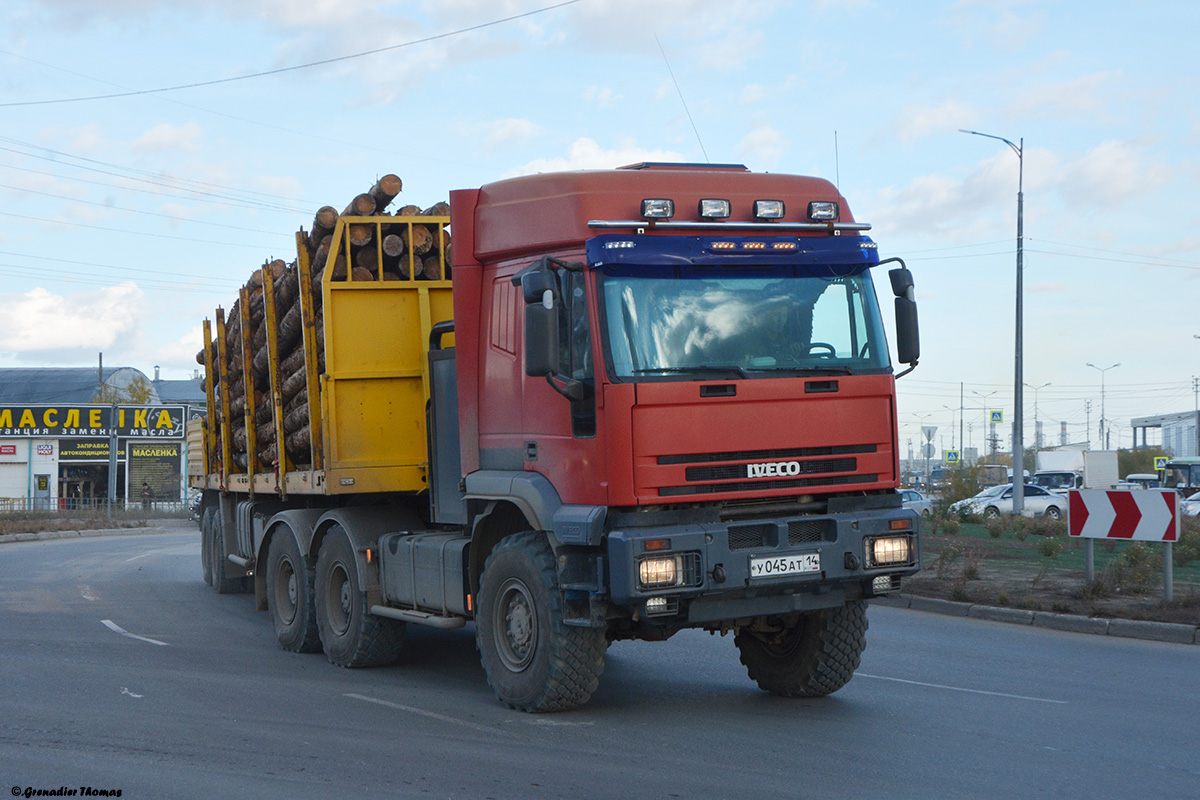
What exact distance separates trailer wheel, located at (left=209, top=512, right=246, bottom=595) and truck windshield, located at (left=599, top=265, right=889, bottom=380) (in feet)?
32.5

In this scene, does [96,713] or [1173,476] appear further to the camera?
[1173,476]

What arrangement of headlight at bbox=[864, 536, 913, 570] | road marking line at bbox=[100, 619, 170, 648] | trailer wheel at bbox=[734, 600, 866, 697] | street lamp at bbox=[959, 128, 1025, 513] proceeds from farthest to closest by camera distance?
street lamp at bbox=[959, 128, 1025, 513] → road marking line at bbox=[100, 619, 170, 648] → trailer wheel at bbox=[734, 600, 866, 697] → headlight at bbox=[864, 536, 913, 570]

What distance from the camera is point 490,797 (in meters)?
5.67

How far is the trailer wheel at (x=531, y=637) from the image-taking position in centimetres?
727

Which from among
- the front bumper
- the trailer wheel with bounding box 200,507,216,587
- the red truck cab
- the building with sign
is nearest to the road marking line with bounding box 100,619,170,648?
the trailer wheel with bounding box 200,507,216,587

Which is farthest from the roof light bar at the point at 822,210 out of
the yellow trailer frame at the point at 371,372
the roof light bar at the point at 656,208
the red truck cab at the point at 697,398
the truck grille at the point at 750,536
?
the yellow trailer frame at the point at 371,372

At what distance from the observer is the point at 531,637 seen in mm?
7500

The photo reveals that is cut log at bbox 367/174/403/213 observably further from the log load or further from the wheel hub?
the wheel hub

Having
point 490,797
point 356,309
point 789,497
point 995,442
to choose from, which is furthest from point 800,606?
point 995,442

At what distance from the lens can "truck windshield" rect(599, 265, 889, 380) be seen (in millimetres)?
7090

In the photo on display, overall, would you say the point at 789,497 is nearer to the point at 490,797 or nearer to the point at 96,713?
the point at 490,797

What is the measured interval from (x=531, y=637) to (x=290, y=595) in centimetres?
428

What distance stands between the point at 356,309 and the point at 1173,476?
207 feet

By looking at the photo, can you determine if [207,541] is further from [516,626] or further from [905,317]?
[905,317]
